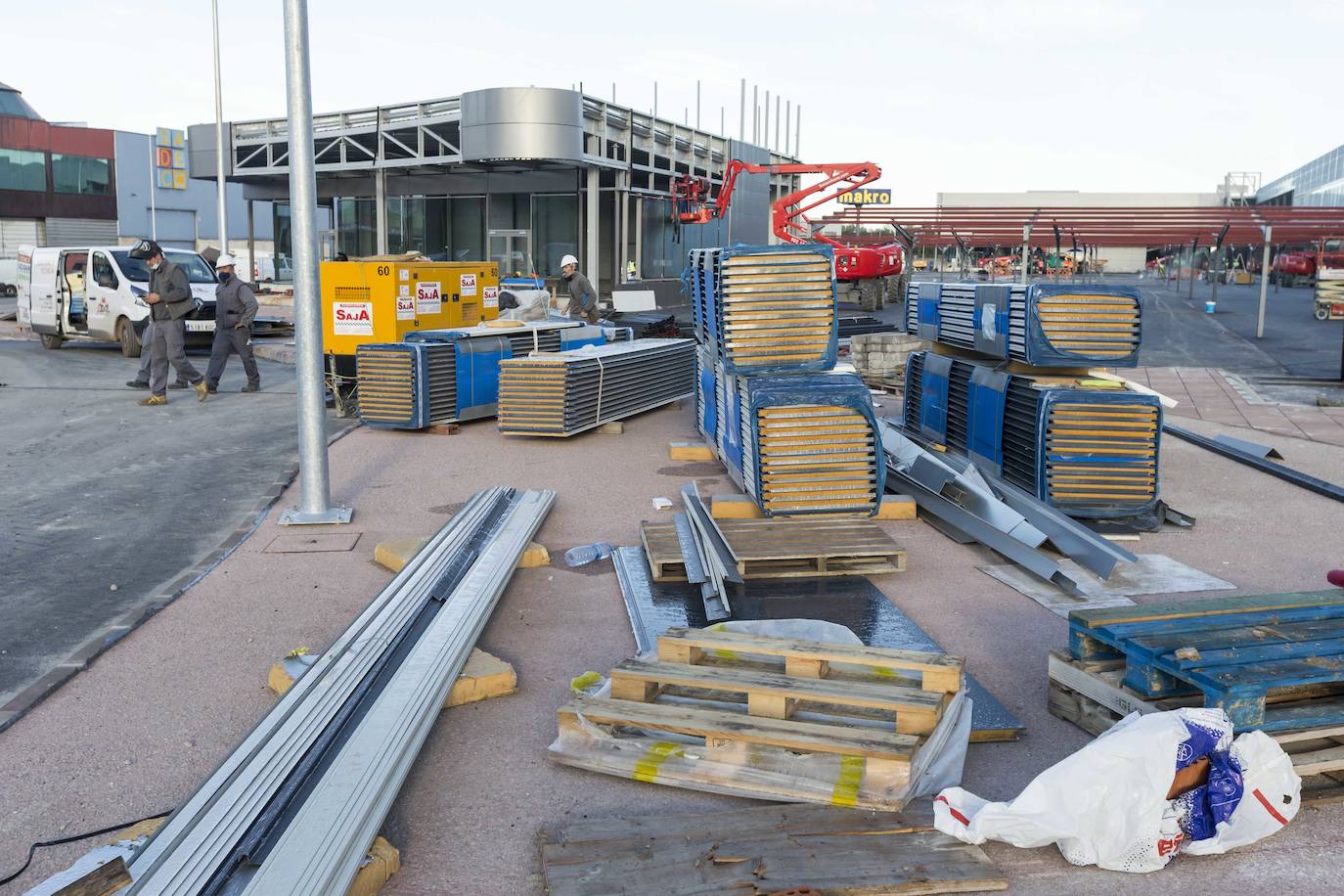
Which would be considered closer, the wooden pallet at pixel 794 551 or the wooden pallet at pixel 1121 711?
the wooden pallet at pixel 1121 711

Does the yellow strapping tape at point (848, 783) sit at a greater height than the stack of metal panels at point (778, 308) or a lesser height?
lesser

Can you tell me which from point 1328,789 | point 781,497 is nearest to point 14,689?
point 781,497

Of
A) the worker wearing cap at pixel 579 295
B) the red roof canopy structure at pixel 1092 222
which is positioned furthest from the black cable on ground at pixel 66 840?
the red roof canopy structure at pixel 1092 222

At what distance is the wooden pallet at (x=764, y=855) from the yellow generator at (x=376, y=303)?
11160mm

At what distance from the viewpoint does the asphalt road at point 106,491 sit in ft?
23.5

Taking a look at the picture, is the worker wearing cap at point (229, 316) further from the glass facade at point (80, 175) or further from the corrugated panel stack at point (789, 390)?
the glass facade at point (80, 175)

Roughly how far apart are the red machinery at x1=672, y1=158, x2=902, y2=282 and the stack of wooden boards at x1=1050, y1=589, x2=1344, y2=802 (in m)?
15.4

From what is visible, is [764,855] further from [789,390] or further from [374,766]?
[789,390]

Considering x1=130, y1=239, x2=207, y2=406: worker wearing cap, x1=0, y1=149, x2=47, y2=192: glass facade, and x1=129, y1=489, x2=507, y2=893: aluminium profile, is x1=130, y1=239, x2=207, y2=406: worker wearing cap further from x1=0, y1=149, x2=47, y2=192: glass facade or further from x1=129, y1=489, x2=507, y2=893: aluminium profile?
x1=0, y1=149, x2=47, y2=192: glass facade

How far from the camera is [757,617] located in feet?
22.9

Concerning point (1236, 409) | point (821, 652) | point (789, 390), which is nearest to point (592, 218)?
point (1236, 409)

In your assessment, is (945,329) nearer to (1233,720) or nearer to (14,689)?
(1233,720)

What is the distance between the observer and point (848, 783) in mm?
4461

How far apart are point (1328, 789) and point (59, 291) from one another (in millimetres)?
24018
